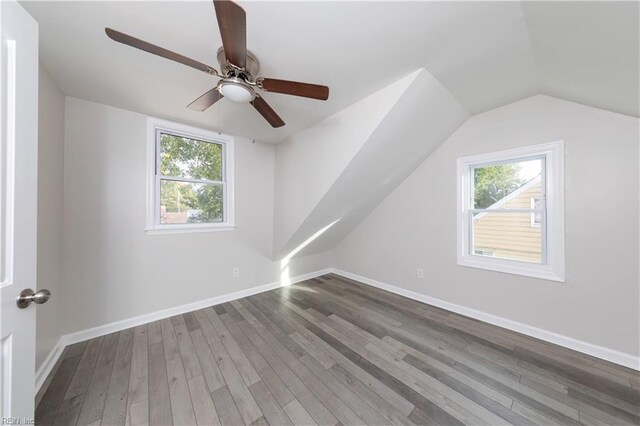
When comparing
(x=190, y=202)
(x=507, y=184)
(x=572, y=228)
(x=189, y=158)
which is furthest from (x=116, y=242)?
(x=572, y=228)

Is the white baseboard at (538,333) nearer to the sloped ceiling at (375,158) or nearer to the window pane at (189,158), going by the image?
the sloped ceiling at (375,158)

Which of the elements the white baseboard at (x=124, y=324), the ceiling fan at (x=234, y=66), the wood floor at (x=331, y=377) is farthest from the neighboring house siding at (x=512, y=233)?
the white baseboard at (x=124, y=324)

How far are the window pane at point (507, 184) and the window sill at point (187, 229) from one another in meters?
3.18

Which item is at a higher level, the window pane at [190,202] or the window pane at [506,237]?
the window pane at [190,202]

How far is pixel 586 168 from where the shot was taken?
6.21 ft

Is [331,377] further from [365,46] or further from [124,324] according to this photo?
[365,46]

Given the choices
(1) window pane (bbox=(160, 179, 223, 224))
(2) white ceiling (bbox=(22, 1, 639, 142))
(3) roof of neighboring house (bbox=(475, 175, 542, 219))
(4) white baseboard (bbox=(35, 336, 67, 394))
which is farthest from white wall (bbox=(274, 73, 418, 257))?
(4) white baseboard (bbox=(35, 336, 67, 394))

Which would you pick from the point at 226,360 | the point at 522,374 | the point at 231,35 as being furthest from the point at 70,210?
the point at 522,374

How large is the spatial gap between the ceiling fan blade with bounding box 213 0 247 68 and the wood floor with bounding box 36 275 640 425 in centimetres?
213

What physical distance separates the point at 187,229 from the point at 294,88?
217 cm

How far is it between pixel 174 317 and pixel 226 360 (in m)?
1.14

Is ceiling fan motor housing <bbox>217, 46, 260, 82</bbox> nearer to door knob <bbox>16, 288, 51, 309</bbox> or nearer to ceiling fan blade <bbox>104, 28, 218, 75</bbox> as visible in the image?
ceiling fan blade <bbox>104, 28, 218, 75</bbox>

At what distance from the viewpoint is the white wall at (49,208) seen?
156cm

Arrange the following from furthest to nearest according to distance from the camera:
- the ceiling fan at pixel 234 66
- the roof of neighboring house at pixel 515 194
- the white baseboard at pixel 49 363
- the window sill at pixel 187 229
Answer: the window sill at pixel 187 229
the roof of neighboring house at pixel 515 194
the white baseboard at pixel 49 363
the ceiling fan at pixel 234 66
